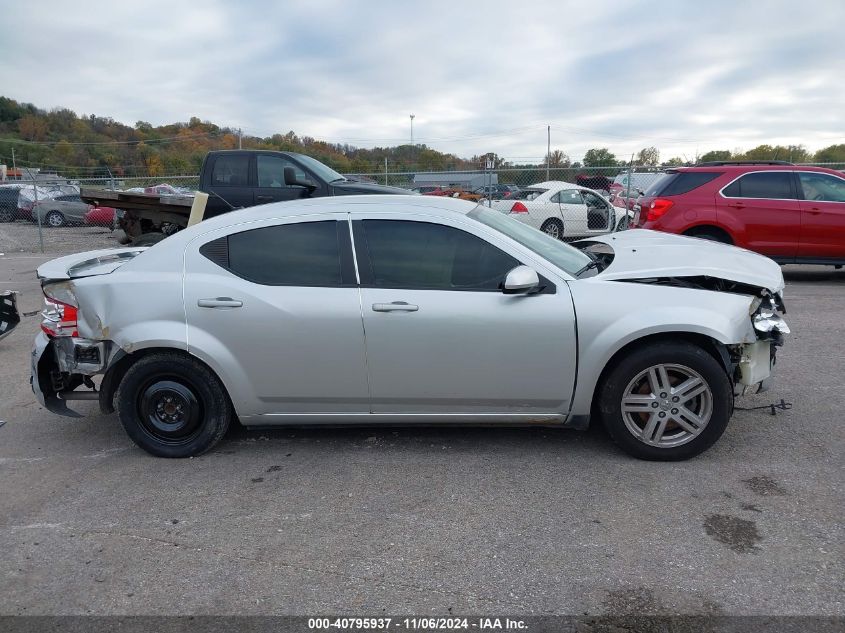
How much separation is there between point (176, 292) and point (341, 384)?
1.17m

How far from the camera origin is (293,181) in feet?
32.9

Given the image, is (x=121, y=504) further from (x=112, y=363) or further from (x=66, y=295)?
(x=66, y=295)

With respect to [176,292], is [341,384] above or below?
below

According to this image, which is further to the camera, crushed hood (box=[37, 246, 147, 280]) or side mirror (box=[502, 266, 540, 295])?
crushed hood (box=[37, 246, 147, 280])

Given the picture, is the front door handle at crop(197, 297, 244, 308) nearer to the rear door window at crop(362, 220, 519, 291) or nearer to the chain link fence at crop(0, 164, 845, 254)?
the rear door window at crop(362, 220, 519, 291)

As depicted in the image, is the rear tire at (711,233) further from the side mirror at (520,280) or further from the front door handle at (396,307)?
the front door handle at (396,307)

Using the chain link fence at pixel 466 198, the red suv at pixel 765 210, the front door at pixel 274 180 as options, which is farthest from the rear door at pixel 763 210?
the front door at pixel 274 180

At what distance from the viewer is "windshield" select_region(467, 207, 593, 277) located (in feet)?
14.1

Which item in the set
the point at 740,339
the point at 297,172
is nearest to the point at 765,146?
the point at 297,172

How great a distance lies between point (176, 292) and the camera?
4.18 meters

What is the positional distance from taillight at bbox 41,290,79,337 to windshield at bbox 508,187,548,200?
44.7 feet

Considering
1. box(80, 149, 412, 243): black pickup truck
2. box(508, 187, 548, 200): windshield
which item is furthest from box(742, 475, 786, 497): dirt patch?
box(508, 187, 548, 200): windshield

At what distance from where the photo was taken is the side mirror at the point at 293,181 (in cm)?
999

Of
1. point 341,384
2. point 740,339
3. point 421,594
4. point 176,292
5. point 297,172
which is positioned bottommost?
point 421,594
